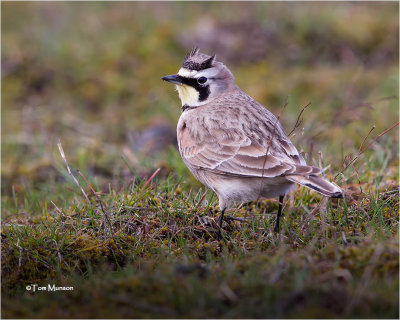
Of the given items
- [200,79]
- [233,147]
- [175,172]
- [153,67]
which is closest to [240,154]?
[233,147]

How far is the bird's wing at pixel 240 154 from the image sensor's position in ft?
14.6

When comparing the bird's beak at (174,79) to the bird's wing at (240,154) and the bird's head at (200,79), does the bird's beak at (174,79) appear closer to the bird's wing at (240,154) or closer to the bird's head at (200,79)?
the bird's head at (200,79)

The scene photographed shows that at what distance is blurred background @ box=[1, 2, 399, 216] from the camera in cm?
852

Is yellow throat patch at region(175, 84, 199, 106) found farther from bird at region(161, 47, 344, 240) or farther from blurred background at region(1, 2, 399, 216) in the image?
blurred background at region(1, 2, 399, 216)

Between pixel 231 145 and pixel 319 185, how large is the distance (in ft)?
3.55

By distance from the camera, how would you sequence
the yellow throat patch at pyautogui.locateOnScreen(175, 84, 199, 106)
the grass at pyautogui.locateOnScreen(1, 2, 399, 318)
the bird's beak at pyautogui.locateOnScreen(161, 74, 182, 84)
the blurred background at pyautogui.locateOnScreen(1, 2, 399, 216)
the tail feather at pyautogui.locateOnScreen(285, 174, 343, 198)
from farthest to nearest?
the blurred background at pyautogui.locateOnScreen(1, 2, 399, 216), the yellow throat patch at pyautogui.locateOnScreen(175, 84, 199, 106), the bird's beak at pyautogui.locateOnScreen(161, 74, 182, 84), the tail feather at pyautogui.locateOnScreen(285, 174, 343, 198), the grass at pyautogui.locateOnScreen(1, 2, 399, 318)

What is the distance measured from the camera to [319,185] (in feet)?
13.4

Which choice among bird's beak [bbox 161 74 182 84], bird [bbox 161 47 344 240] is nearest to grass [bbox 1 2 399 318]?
bird [bbox 161 47 344 240]

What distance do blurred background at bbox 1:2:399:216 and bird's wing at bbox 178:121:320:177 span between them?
8.64ft

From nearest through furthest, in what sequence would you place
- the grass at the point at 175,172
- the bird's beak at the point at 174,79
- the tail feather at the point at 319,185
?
the grass at the point at 175,172 < the tail feather at the point at 319,185 < the bird's beak at the point at 174,79

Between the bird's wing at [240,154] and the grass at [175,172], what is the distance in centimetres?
38

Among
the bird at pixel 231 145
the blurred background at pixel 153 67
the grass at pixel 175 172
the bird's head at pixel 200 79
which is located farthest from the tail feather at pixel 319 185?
the blurred background at pixel 153 67

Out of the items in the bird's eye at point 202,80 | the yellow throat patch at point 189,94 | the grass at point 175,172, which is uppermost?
the bird's eye at point 202,80

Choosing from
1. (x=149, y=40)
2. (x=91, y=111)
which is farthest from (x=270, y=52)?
(x=91, y=111)
